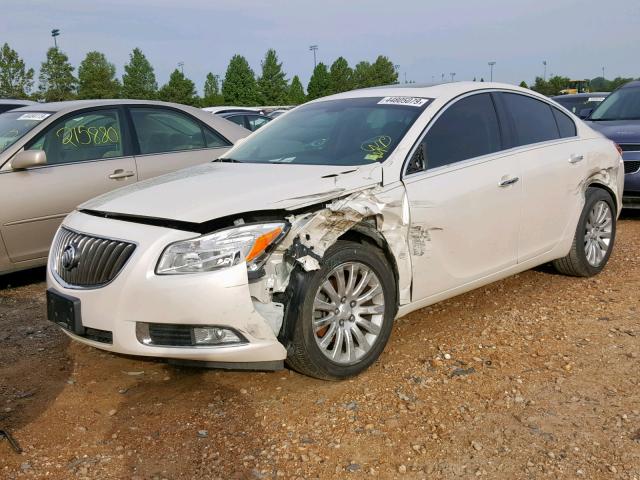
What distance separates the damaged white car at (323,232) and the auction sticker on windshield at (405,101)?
0.4 inches

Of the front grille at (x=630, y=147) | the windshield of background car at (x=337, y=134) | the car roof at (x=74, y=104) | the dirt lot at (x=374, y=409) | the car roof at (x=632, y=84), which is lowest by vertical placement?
the dirt lot at (x=374, y=409)

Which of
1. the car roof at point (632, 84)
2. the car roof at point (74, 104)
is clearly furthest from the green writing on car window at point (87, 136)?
the car roof at point (632, 84)

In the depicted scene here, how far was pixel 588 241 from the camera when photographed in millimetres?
5480

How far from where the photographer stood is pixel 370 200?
3.72m

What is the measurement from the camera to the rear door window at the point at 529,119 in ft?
15.9

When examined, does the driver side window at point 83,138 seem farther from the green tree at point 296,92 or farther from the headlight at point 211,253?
the green tree at point 296,92

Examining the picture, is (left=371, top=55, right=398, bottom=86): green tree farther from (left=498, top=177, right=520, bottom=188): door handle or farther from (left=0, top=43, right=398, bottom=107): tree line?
(left=498, top=177, right=520, bottom=188): door handle

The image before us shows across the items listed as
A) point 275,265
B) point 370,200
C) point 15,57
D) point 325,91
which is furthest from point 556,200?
point 325,91

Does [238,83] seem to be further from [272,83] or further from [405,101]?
[405,101]

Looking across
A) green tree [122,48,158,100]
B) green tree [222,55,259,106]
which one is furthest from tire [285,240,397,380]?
green tree [222,55,259,106]

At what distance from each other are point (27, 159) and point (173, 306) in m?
3.08

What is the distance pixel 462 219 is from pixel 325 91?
6934cm

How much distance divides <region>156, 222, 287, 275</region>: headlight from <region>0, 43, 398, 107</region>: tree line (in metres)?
44.9

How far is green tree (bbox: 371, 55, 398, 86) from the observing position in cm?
7619
